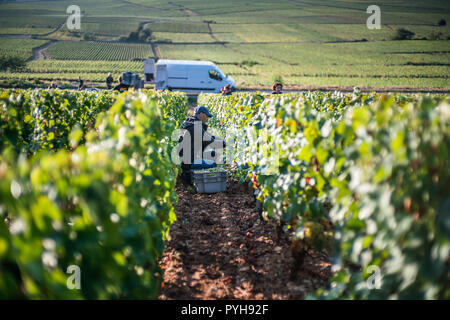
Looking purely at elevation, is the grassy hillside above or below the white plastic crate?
above

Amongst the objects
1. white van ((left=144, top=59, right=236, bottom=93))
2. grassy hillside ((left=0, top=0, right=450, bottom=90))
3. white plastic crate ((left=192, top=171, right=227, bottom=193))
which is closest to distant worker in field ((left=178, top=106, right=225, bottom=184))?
white plastic crate ((left=192, top=171, right=227, bottom=193))

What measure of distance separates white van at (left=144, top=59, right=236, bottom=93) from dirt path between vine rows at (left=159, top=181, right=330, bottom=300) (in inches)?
911

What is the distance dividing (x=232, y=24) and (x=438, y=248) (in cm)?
8761

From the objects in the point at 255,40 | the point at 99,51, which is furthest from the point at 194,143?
the point at 255,40

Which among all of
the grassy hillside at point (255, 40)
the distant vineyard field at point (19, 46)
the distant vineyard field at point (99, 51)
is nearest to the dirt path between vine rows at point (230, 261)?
the grassy hillside at point (255, 40)

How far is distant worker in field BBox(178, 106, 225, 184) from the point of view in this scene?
6285 millimetres

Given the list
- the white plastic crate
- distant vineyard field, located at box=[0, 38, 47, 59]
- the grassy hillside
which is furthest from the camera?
distant vineyard field, located at box=[0, 38, 47, 59]

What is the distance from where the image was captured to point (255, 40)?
6906 centimetres

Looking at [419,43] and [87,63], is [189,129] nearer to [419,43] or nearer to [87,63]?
[87,63]

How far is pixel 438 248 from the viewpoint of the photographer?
1.58 meters

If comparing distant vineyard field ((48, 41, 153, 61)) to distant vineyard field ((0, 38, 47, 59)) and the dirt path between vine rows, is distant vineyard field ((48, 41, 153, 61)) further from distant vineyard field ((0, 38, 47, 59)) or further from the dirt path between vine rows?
the dirt path between vine rows

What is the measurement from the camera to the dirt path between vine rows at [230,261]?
3.24 meters

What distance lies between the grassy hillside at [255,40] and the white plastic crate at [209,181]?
31.3 m
